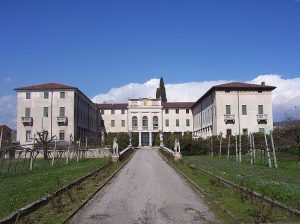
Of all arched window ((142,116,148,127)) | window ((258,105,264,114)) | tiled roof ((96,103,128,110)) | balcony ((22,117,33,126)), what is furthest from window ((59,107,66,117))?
window ((258,105,264,114))

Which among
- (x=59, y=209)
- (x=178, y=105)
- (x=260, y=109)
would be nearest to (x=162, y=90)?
(x=178, y=105)

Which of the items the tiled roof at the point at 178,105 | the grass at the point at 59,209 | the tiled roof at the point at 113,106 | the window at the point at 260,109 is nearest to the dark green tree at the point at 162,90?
the tiled roof at the point at 178,105

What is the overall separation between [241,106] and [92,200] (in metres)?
55.5

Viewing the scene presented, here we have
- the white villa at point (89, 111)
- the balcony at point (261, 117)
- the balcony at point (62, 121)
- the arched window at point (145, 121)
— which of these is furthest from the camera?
the arched window at point (145, 121)

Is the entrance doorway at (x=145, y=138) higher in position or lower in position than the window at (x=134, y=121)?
lower

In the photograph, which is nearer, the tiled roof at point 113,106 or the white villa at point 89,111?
the white villa at point 89,111

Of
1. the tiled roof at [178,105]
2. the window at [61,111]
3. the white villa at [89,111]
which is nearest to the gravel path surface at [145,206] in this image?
the white villa at [89,111]

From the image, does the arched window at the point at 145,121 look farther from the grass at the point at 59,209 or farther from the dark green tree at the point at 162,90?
the grass at the point at 59,209

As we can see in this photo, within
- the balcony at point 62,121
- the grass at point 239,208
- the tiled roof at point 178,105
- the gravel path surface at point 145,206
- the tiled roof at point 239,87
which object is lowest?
the gravel path surface at point 145,206

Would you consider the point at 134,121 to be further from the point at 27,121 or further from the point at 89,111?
the point at 27,121

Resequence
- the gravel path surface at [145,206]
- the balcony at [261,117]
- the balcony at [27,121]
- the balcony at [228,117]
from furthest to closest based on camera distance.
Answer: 1. the balcony at [27,121]
2. the balcony at [261,117]
3. the balcony at [228,117]
4. the gravel path surface at [145,206]

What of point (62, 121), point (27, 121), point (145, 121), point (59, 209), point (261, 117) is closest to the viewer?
point (59, 209)

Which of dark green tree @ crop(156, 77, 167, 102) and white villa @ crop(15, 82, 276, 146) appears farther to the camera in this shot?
dark green tree @ crop(156, 77, 167, 102)

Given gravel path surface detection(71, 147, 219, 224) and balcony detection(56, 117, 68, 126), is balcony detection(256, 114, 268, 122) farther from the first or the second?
gravel path surface detection(71, 147, 219, 224)
